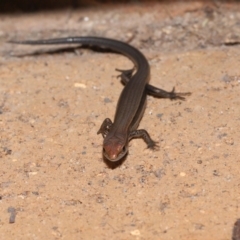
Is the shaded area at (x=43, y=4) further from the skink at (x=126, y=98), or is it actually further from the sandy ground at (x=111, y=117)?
the skink at (x=126, y=98)

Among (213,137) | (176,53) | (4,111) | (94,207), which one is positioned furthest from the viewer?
(176,53)

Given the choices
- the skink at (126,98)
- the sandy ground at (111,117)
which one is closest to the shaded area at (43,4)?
the sandy ground at (111,117)

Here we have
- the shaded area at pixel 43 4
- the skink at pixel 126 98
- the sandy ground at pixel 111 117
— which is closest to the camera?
the sandy ground at pixel 111 117

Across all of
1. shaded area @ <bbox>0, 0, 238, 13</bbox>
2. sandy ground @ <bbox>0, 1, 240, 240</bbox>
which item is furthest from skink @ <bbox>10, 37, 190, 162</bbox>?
shaded area @ <bbox>0, 0, 238, 13</bbox>

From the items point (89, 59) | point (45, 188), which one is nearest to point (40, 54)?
point (89, 59)

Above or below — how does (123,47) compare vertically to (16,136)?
above

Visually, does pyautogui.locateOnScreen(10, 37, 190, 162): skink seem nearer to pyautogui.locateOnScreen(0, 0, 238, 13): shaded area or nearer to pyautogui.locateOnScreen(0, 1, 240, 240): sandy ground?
pyautogui.locateOnScreen(0, 1, 240, 240): sandy ground

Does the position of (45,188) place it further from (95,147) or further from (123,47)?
(123,47)
